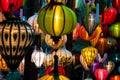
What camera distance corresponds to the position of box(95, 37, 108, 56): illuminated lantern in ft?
16.6

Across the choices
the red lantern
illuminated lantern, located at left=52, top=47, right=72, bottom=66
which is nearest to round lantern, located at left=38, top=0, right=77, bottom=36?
the red lantern

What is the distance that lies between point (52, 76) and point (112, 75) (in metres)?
1.88

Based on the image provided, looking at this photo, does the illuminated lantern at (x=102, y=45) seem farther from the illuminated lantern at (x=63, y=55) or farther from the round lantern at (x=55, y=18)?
the round lantern at (x=55, y=18)

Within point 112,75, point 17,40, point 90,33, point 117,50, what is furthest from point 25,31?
point 117,50

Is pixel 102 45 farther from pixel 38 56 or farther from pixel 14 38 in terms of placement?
pixel 14 38

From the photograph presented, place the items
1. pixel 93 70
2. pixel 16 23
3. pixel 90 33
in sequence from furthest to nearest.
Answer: pixel 93 70 < pixel 90 33 < pixel 16 23

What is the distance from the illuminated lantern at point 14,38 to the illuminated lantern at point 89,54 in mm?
1962

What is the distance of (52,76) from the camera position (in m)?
3.38

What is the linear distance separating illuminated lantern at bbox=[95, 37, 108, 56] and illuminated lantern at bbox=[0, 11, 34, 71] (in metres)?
2.09

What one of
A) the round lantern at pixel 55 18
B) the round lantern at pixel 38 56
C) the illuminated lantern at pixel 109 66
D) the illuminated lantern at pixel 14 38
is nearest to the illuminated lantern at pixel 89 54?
the illuminated lantern at pixel 109 66

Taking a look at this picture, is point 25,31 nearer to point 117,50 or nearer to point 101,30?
point 101,30

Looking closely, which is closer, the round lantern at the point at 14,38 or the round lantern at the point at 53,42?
the round lantern at the point at 14,38

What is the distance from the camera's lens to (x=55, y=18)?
335 cm

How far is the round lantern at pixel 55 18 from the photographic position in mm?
3363
